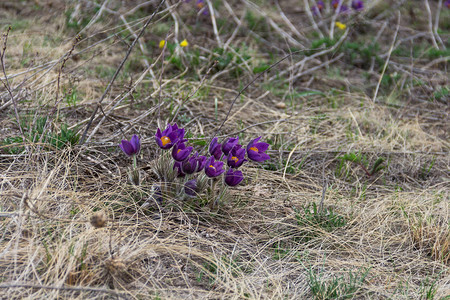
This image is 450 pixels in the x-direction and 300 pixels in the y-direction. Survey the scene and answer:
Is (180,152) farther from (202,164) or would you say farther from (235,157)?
(235,157)

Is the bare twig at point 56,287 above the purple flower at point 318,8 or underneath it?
above

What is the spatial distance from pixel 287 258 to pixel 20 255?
110 centimetres

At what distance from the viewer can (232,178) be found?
7.28 ft

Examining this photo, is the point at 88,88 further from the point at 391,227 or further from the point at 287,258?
the point at 391,227

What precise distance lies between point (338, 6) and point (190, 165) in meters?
3.87

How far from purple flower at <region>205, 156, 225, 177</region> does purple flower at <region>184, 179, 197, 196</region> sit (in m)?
0.11

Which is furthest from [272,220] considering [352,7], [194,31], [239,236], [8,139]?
[352,7]

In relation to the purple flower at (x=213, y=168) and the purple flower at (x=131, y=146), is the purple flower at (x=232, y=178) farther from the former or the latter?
the purple flower at (x=131, y=146)

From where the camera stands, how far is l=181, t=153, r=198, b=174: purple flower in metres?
2.14

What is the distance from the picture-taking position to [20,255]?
1.75 m

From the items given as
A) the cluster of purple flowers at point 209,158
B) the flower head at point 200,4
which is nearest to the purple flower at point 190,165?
the cluster of purple flowers at point 209,158

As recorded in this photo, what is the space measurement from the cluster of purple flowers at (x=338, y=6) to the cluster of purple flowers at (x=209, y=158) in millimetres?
3406

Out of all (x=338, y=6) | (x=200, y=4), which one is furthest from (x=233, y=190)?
(x=338, y=6)

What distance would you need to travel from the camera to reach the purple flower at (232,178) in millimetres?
2217
